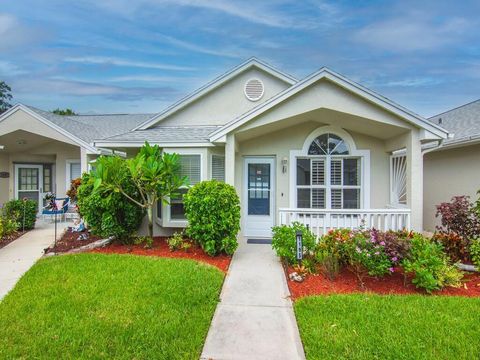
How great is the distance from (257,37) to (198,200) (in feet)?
29.8

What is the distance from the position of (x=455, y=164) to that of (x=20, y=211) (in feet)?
48.4

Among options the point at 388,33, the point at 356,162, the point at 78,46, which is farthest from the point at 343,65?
the point at 78,46

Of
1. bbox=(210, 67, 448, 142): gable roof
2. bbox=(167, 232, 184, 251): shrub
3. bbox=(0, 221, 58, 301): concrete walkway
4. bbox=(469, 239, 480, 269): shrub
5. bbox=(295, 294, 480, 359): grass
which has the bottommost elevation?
bbox=(295, 294, 480, 359): grass

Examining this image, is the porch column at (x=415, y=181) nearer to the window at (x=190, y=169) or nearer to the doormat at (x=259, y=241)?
the doormat at (x=259, y=241)

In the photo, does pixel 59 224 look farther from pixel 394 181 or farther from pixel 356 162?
pixel 394 181

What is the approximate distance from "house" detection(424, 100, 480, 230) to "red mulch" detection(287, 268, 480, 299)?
4.33 m

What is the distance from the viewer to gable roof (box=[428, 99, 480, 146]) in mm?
8956

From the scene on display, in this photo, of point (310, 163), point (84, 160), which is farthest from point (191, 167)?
point (84, 160)

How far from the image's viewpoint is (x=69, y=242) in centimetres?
854

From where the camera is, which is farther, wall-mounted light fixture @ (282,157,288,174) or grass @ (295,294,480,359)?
wall-mounted light fixture @ (282,157,288,174)

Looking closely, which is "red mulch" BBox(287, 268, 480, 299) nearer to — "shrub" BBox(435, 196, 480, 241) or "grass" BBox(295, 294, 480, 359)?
"grass" BBox(295, 294, 480, 359)

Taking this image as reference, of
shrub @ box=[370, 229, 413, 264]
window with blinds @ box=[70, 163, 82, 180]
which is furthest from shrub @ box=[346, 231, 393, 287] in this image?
window with blinds @ box=[70, 163, 82, 180]

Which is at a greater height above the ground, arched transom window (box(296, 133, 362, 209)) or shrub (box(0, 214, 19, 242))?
arched transom window (box(296, 133, 362, 209))

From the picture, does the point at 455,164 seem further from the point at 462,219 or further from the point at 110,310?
the point at 110,310
